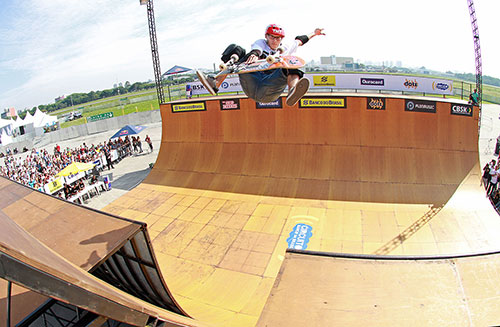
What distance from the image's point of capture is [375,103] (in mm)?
10438

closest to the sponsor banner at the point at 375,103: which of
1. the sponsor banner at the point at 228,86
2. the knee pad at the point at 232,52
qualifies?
the knee pad at the point at 232,52

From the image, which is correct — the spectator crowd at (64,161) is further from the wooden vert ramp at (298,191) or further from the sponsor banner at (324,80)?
the sponsor banner at (324,80)

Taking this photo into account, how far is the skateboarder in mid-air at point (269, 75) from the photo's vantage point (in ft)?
15.8

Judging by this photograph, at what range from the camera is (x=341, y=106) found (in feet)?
35.5

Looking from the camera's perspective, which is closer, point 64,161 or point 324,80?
point 64,161

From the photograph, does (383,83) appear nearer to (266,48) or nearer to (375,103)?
(375,103)

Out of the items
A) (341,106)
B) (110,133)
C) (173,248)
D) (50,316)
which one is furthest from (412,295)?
(110,133)

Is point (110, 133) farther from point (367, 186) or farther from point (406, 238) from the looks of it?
point (406, 238)

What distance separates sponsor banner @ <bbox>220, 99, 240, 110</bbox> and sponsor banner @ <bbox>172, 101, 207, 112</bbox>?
999 mm

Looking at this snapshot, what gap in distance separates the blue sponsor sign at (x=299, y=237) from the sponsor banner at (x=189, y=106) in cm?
767

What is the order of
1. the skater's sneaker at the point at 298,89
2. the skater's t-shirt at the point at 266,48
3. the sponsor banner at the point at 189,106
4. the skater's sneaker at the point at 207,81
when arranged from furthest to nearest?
the sponsor banner at the point at 189,106
the skater's sneaker at the point at 207,81
the skater's t-shirt at the point at 266,48
the skater's sneaker at the point at 298,89

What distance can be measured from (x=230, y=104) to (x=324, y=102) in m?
4.08

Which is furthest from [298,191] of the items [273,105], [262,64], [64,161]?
[64,161]

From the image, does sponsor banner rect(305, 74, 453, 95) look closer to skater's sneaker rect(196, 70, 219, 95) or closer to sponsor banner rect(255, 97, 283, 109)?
sponsor banner rect(255, 97, 283, 109)
